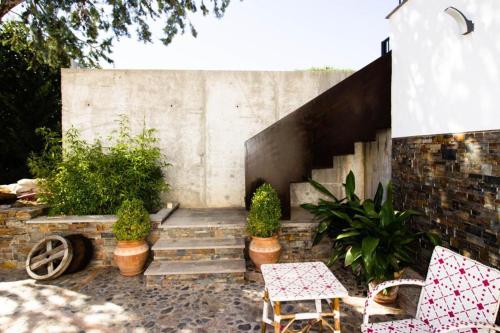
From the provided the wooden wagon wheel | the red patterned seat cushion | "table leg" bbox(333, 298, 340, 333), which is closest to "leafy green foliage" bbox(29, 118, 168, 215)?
the wooden wagon wheel

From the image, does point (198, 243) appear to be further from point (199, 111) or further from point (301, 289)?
point (199, 111)

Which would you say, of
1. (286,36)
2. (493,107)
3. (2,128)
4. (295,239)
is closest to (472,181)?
(493,107)

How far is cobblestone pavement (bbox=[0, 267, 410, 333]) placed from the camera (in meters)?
2.68

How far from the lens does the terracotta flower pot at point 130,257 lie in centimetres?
375

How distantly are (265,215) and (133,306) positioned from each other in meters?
1.86

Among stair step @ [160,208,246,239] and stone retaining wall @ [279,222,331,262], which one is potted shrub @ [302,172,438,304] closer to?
stone retaining wall @ [279,222,331,262]

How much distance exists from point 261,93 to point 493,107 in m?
3.85

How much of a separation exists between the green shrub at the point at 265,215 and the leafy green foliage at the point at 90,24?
5348mm

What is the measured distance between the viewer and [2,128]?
7.42m

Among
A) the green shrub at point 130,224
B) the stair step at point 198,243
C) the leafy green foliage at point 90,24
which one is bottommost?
the stair step at point 198,243

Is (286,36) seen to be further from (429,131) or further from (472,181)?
(472,181)

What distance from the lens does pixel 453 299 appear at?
6.14 feet

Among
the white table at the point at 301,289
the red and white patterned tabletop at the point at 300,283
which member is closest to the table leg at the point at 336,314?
Result: the white table at the point at 301,289

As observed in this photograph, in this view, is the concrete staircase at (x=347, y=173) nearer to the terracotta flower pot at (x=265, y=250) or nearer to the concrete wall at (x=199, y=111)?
the concrete wall at (x=199, y=111)
